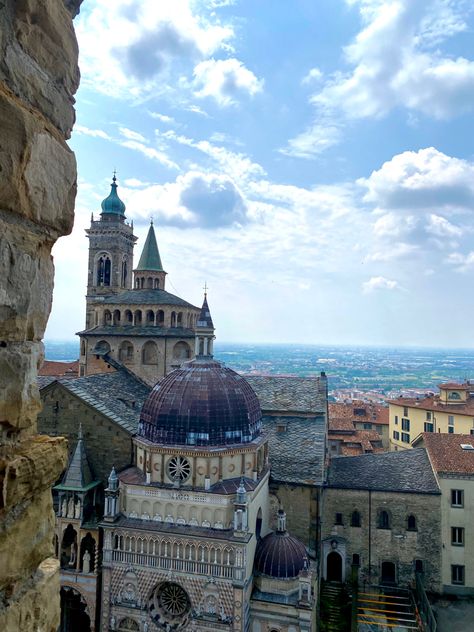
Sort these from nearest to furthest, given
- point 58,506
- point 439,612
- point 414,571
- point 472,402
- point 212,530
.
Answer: point 212,530, point 58,506, point 439,612, point 414,571, point 472,402

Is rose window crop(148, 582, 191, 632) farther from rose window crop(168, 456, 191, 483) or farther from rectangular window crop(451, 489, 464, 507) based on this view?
rectangular window crop(451, 489, 464, 507)

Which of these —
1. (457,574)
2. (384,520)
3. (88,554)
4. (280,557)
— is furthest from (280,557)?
(457,574)

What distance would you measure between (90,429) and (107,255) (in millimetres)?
31784

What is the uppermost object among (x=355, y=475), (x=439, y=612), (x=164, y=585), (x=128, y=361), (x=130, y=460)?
(x=128, y=361)

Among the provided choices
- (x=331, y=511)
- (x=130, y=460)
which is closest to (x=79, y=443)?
(x=130, y=460)

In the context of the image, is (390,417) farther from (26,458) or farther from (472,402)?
(26,458)

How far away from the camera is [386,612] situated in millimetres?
25766

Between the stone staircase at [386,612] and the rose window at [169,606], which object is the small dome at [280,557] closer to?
the rose window at [169,606]

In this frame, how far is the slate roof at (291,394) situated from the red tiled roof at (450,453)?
7.89 metres

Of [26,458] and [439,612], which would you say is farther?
[439,612]

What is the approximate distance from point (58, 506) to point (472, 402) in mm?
51143

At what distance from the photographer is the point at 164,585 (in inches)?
837

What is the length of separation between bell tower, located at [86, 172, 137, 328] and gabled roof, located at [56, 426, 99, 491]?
2995cm

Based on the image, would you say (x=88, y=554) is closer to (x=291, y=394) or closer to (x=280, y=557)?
(x=280, y=557)
